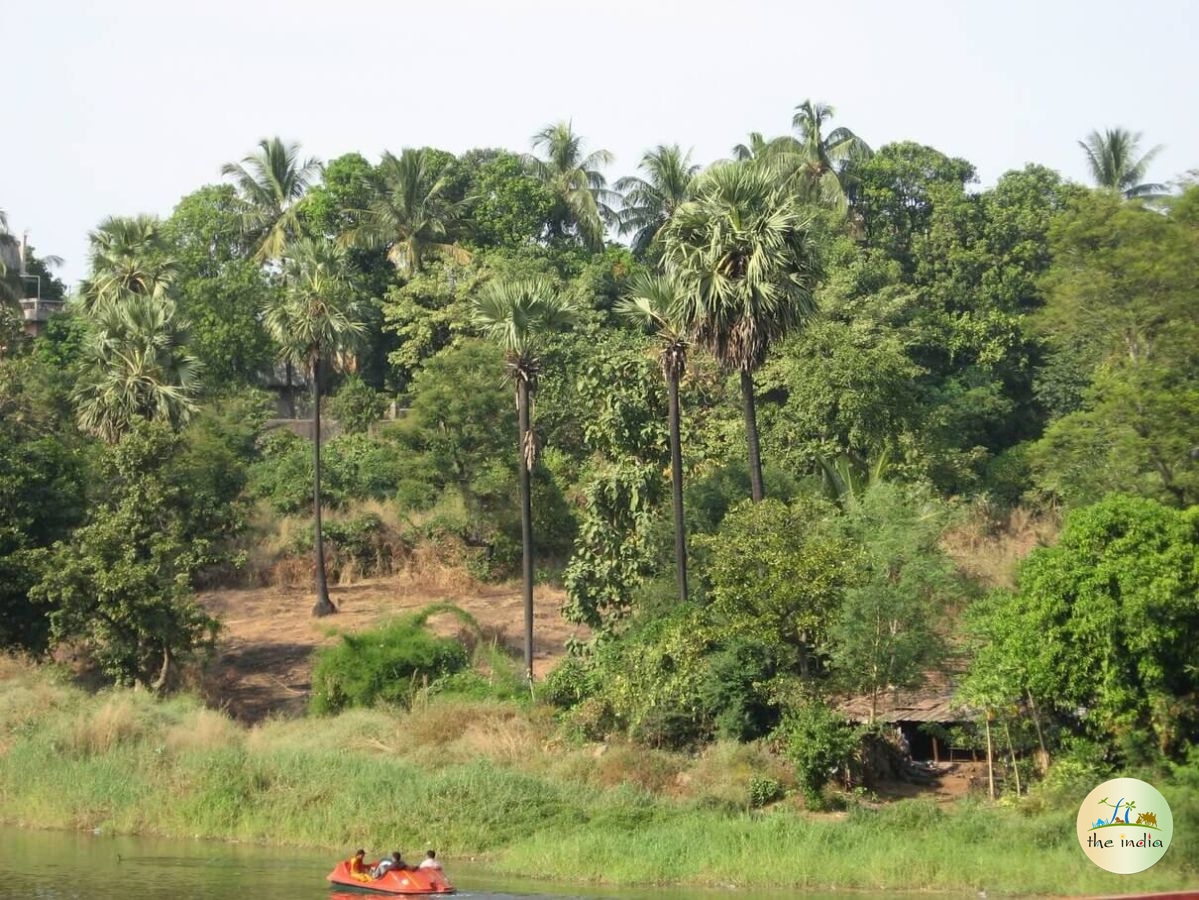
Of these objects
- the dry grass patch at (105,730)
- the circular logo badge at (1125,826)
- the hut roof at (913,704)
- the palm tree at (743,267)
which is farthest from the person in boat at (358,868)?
the palm tree at (743,267)

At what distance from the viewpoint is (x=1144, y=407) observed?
114 ft

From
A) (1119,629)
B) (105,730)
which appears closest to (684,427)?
(105,730)

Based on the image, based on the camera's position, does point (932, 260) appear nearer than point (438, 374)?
No

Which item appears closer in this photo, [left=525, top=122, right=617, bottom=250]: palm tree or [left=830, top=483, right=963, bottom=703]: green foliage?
[left=830, top=483, right=963, bottom=703]: green foliage

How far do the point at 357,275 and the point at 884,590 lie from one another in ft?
121

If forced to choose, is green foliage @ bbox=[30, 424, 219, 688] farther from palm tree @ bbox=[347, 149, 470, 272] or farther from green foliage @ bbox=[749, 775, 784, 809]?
palm tree @ bbox=[347, 149, 470, 272]

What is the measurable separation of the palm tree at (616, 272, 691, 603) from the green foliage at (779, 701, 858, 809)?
20.2 feet

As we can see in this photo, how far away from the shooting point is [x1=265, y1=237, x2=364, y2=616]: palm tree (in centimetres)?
4753

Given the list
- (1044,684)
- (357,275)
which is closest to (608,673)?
(1044,684)

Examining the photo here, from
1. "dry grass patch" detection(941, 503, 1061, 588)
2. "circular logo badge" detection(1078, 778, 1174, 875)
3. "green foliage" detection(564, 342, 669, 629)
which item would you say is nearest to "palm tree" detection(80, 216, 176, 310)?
"green foliage" detection(564, 342, 669, 629)

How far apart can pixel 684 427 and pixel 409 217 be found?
2232 centimetres

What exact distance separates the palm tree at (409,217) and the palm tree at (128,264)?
512 inches

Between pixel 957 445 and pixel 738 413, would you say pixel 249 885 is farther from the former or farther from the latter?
pixel 957 445

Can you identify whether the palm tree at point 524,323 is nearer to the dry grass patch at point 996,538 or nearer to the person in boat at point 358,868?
the dry grass patch at point 996,538
